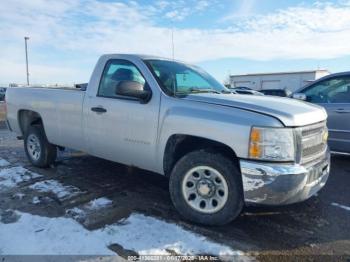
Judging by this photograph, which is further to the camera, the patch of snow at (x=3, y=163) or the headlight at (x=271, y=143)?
the patch of snow at (x=3, y=163)

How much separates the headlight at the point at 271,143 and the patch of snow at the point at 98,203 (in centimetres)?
203

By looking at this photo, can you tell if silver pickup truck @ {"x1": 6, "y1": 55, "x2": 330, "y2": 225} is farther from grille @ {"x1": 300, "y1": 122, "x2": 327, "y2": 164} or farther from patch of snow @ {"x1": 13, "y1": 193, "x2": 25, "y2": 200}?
patch of snow @ {"x1": 13, "y1": 193, "x2": 25, "y2": 200}

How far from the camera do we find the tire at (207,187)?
3.63 metres

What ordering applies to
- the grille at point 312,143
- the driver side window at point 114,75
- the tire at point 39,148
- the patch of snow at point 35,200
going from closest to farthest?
1. the grille at point 312,143
2. the patch of snow at point 35,200
3. the driver side window at point 114,75
4. the tire at point 39,148

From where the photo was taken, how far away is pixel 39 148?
242 inches

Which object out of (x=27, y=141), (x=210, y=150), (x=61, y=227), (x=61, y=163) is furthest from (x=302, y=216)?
(x=27, y=141)

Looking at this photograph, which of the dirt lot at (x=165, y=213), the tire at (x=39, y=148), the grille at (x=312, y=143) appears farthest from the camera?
the tire at (x=39, y=148)

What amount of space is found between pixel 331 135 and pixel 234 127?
3.81m

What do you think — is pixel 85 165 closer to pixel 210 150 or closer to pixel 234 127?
pixel 210 150

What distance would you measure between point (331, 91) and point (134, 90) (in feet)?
14.2

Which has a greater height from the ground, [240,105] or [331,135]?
[240,105]

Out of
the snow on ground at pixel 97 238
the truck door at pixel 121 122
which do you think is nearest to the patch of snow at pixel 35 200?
the snow on ground at pixel 97 238

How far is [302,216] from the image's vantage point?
414cm

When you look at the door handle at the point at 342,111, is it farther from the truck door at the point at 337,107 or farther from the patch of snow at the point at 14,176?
the patch of snow at the point at 14,176
